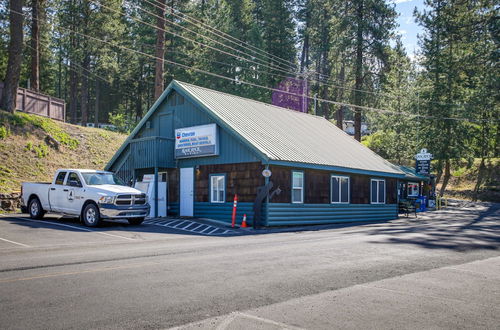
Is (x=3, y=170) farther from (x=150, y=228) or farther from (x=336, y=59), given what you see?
(x=336, y=59)

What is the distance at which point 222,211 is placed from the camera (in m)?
23.2

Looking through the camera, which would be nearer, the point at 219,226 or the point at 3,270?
the point at 3,270

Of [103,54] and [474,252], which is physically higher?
[103,54]

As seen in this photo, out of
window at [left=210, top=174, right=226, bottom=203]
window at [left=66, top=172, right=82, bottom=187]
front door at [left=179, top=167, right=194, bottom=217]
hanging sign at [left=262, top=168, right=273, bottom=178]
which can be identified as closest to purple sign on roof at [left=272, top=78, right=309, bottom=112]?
front door at [left=179, top=167, right=194, bottom=217]

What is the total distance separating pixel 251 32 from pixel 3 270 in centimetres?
4633

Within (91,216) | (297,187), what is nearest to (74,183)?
(91,216)

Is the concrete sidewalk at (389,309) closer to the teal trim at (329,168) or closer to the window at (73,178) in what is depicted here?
the teal trim at (329,168)

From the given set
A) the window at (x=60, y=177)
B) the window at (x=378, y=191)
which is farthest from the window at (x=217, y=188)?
the window at (x=378, y=191)

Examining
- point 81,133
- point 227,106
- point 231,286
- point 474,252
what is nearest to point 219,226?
point 227,106

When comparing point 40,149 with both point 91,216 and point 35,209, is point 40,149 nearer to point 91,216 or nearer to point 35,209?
point 35,209

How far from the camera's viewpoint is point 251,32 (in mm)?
52000

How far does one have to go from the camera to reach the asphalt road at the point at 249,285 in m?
5.85

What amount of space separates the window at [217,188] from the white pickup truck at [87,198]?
184 inches

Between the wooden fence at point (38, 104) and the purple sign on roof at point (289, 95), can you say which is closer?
the wooden fence at point (38, 104)
